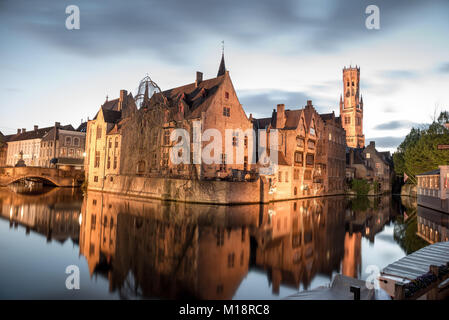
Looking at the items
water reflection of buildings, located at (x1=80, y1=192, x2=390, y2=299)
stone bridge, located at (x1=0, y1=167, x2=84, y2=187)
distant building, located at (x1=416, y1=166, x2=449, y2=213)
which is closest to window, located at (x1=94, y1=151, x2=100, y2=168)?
stone bridge, located at (x1=0, y1=167, x2=84, y2=187)

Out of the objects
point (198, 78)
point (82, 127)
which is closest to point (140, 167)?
point (198, 78)

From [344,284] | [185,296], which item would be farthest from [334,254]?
[185,296]

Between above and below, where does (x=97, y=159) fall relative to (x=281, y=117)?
below

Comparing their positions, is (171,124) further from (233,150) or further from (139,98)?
(233,150)

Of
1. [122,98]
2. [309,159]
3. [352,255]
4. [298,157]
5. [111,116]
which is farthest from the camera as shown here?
[122,98]

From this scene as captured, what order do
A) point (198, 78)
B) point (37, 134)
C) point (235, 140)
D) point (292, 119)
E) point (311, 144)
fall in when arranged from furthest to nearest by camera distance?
point (37, 134) < point (311, 144) < point (292, 119) < point (198, 78) < point (235, 140)

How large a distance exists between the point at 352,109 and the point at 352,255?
519 ft

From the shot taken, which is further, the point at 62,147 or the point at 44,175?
the point at 62,147

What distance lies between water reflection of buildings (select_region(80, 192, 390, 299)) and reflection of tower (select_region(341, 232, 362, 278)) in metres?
0.04

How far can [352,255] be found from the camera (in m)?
15.4

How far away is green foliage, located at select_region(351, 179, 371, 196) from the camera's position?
71.9 metres

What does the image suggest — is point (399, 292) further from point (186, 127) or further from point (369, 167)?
point (369, 167)

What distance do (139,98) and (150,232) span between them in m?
28.5

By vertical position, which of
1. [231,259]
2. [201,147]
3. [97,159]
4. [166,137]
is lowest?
[231,259]
